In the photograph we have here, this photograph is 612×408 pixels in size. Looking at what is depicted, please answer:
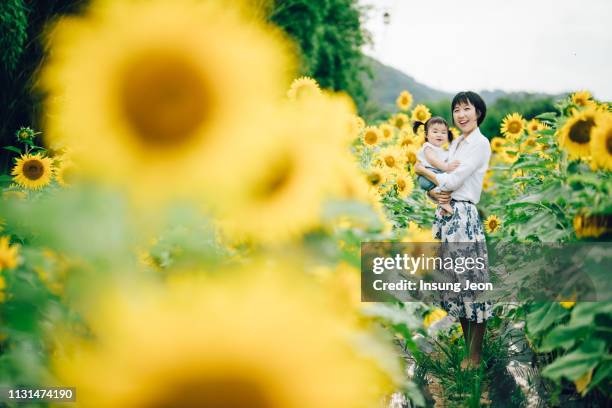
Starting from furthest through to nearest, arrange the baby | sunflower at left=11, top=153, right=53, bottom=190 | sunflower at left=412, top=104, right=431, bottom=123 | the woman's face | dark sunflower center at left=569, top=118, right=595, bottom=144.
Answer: sunflower at left=412, top=104, right=431, bottom=123
the baby
the woman's face
sunflower at left=11, top=153, right=53, bottom=190
dark sunflower center at left=569, top=118, right=595, bottom=144

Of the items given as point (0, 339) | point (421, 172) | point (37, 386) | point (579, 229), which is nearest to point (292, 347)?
point (37, 386)

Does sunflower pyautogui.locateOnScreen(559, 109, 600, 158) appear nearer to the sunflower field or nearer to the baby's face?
the sunflower field

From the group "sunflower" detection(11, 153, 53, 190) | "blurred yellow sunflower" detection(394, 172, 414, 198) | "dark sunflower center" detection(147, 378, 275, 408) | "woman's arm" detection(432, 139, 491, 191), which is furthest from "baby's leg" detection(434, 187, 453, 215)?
"dark sunflower center" detection(147, 378, 275, 408)

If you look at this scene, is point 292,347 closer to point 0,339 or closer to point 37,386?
point 37,386

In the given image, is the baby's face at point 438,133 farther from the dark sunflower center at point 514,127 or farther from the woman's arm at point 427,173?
the dark sunflower center at point 514,127

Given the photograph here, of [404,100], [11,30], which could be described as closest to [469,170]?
[404,100]

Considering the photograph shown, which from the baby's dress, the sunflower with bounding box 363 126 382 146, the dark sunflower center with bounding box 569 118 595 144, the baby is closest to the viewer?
the dark sunflower center with bounding box 569 118 595 144

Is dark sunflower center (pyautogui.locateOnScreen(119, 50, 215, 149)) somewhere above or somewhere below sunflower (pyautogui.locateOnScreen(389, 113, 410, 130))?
below

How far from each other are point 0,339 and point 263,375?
0.52 meters

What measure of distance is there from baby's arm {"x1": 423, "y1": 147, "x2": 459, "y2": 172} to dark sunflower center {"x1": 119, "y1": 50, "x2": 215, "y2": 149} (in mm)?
2390

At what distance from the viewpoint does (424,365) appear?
2.29 metres

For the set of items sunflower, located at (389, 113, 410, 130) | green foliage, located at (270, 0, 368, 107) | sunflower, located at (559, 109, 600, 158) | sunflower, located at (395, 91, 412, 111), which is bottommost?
sunflower, located at (559, 109, 600, 158)

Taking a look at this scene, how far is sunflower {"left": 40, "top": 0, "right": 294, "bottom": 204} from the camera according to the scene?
16.0 inches

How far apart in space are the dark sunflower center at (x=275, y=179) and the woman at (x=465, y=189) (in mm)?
2172
